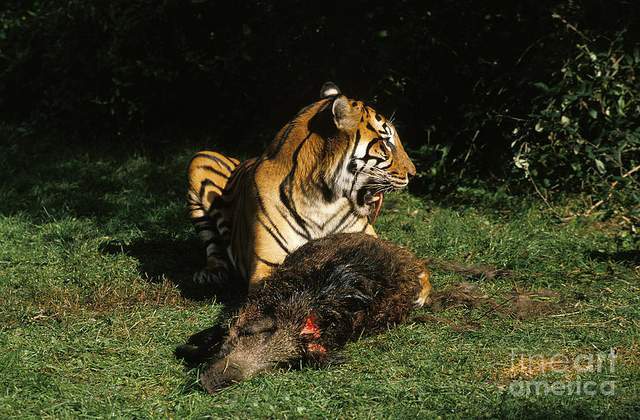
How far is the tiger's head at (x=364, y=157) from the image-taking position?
19.4 feet

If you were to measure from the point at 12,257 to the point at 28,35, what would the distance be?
15.6 ft

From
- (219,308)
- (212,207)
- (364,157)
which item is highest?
(364,157)

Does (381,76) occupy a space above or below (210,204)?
above

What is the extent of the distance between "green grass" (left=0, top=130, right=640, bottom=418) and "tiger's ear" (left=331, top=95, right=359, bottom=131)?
1320 millimetres

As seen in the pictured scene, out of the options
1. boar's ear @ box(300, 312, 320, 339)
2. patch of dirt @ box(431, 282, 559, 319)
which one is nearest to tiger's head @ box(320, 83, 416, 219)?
patch of dirt @ box(431, 282, 559, 319)

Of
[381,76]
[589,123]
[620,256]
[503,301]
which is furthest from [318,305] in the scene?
[381,76]

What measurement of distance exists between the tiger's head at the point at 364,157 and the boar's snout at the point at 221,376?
1.60 metres

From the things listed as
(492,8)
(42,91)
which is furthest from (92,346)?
(42,91)

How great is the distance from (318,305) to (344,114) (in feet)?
4.52

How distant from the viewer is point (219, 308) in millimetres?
6172

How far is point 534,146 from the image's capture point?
852cm

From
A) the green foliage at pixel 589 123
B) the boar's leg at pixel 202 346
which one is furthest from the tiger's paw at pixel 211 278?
the green foliage at pixel 589 123

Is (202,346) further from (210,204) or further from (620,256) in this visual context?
(620,256)

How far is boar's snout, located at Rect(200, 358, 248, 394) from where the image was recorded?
186 inches
